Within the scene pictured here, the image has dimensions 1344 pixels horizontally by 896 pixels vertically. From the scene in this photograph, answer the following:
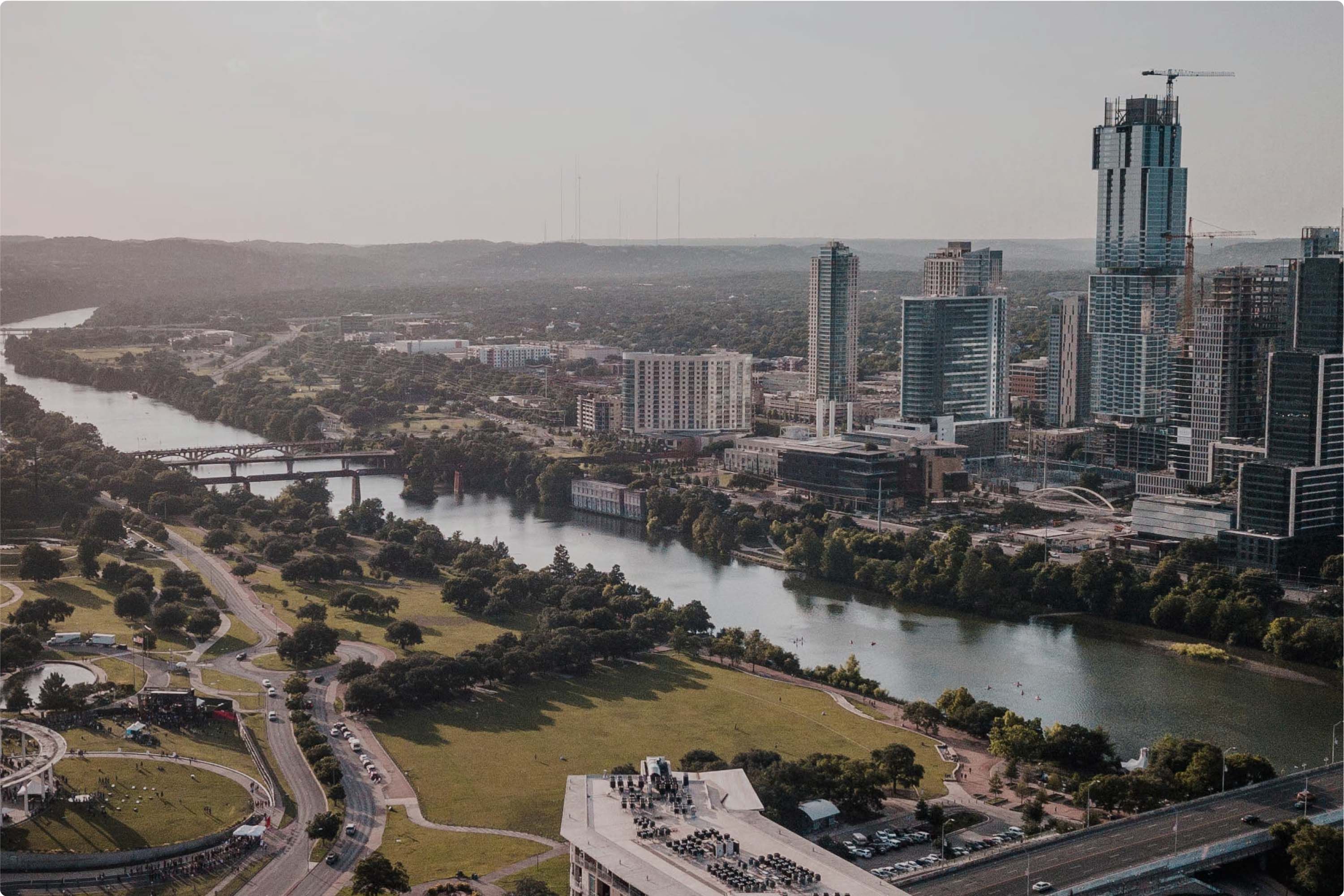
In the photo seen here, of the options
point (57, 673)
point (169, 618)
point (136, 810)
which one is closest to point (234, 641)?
point (169, 618)

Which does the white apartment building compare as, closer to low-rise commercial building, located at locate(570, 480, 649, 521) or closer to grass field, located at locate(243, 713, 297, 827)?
low-rise commercial building, located at locate(570, 480, 649, 521)

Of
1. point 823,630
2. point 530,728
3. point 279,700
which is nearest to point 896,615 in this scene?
point 823,630

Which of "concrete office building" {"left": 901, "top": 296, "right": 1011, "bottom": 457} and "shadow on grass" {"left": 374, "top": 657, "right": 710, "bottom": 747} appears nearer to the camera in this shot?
"shadow on grass" {"left": 374, "top": 657, "right": 710, "bottom": 747}

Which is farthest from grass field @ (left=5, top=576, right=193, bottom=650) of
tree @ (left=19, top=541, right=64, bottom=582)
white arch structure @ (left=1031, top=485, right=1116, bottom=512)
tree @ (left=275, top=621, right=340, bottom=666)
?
white arch structure @ (left=1031, top=485, right=1116, bottom=512)

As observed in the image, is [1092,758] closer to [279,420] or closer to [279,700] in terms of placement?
[279,700]

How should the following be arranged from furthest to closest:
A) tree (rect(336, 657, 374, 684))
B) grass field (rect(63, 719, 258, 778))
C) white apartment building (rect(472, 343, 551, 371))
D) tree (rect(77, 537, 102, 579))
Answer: white apartment building (rect(472, 343, 551, 371)), tree (rect(77, 537, 102, 579)), tree (rect(336, 657, 374, 684)), grass field (rect(63, 719, 258, 778))

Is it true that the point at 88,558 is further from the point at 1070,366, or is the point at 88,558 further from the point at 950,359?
the point at 1070,366

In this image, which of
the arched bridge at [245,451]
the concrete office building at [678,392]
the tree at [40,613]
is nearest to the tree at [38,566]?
the tree at [40,613]
